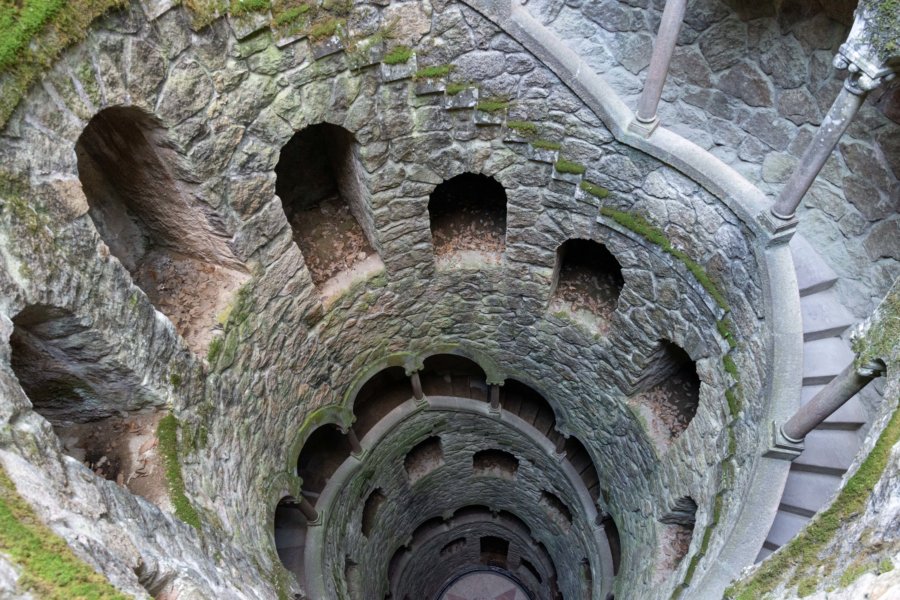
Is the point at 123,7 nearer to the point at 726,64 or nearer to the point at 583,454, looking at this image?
the point at 726,64

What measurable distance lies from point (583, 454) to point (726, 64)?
258 inches

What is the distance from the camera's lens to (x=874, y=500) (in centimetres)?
300

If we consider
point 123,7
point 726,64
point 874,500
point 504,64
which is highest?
point 726,64

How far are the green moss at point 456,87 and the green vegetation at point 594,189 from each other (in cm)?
167

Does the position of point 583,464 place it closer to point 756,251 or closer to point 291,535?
point 291,535

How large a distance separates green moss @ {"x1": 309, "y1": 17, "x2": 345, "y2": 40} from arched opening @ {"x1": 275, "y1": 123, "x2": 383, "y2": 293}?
150cm

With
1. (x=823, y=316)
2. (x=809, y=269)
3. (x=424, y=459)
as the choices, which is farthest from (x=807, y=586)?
(x=424, y=459)

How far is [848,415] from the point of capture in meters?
5.74

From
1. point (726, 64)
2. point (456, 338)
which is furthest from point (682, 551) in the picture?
point (726, 64)

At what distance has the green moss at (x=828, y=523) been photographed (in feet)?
10.2

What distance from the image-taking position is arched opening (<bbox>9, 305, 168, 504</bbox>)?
3783mm

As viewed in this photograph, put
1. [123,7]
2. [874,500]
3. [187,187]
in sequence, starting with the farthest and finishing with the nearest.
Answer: [187,187], [123,7], [874,500]

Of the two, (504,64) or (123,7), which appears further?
(504,64)

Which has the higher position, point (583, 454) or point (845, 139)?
point (845, 139)
